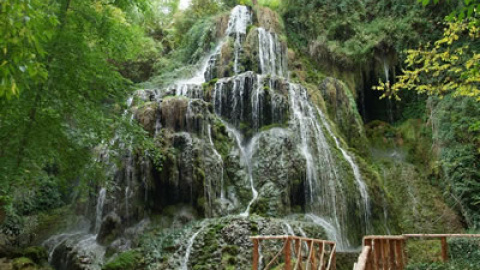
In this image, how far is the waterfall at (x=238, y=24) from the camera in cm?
1765

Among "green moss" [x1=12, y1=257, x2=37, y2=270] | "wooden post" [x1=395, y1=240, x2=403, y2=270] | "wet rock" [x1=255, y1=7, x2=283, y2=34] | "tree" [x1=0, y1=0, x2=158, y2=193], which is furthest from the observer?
"wet rock" [x1=255, y1=7, x2=283, y2=34]

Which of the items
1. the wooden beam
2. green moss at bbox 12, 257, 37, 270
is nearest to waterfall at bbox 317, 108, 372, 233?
the wooden beam

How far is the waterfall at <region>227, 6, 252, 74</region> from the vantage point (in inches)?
695

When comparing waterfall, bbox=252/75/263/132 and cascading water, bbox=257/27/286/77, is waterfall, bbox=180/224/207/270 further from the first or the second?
cascading water, bbox=257/27/286/77

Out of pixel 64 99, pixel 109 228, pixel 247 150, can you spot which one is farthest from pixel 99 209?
pixel 64 99

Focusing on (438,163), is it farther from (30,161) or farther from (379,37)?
(30,161)

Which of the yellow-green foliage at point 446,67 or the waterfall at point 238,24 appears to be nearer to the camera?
the yellow-green foliage at point 446,67

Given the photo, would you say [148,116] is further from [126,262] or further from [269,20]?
[269,20]

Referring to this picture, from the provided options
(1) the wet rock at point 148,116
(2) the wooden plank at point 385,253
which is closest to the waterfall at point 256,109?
(1) the wet rock at point 148,116

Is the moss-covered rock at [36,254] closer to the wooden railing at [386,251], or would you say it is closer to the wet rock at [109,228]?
the wet rock at [109,228]

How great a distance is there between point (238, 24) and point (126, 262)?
15.1 m

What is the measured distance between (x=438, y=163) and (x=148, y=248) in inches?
440

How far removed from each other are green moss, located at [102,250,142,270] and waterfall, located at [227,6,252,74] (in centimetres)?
1140

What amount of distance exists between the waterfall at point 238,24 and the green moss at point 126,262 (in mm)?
11398
